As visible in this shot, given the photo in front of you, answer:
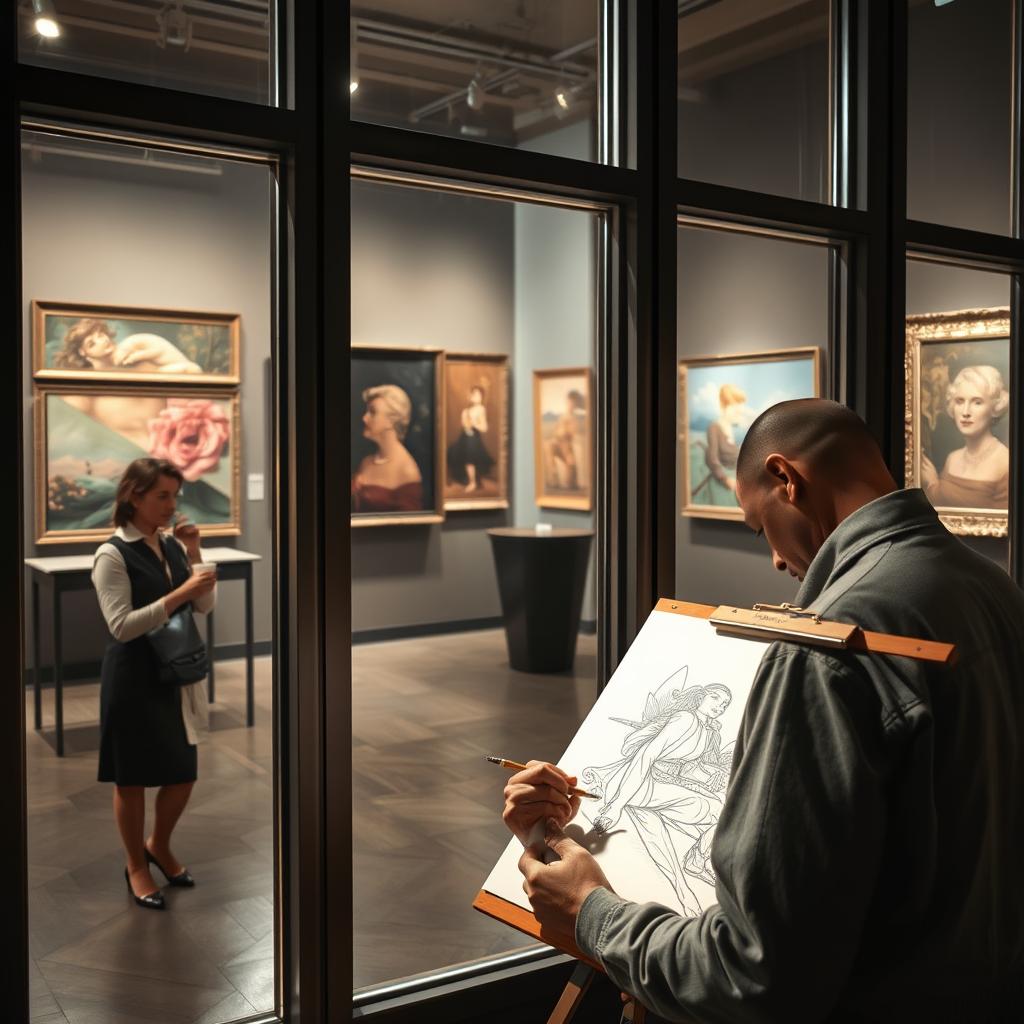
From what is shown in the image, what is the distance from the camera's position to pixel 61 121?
7.39ft

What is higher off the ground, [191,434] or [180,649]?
[191,434]

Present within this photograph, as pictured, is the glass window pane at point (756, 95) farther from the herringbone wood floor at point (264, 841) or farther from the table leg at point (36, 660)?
the table leg at point (36, 660)

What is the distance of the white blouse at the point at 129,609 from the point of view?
2.82m

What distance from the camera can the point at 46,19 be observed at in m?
2.29

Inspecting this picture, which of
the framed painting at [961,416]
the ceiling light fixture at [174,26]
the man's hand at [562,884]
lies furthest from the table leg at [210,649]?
the framed painting at [961,416]

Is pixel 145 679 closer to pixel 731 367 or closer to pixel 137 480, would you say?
pixel 137 480

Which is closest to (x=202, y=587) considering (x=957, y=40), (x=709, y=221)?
(x=709, y=221)

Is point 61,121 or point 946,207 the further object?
point 946,207

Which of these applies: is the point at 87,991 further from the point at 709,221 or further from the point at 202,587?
the point at 709,221

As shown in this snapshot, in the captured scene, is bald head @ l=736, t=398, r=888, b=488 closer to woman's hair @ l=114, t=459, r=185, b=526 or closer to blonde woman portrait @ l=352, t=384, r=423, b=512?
blonde woman portrait @ l=352, t=384, r=423, b=512

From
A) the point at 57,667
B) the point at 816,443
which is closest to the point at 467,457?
the point at 57,667

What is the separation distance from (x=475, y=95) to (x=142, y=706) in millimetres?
1861

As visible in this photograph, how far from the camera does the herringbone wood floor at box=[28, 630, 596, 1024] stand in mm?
2598

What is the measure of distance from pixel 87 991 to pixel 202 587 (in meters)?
1.01
